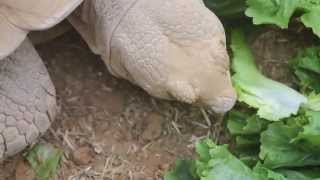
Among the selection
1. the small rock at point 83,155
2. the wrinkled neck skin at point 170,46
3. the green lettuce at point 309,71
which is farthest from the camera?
the green lettuce at point 309,71

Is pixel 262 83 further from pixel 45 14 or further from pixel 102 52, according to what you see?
pixel 45 14

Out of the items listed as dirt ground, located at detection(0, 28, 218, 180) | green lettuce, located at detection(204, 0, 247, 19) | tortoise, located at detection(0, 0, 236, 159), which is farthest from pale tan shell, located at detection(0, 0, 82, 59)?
green lettuce, located at detection(204, 0, 247, 19)

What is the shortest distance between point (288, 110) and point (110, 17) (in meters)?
0.54

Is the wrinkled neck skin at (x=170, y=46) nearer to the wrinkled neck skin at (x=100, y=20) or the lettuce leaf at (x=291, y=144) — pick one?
the wrinkled neck skin at (x=100, y=20)

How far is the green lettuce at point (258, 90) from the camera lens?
242 centimetres

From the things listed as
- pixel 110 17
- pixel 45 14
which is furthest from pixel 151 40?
pixel 45 14

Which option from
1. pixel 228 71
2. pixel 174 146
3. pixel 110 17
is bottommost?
pixel 174 146

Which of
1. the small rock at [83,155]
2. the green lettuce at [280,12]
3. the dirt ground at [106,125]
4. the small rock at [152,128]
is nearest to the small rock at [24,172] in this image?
the dirt ground at [106,125]

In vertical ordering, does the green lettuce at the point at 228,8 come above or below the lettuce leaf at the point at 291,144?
above

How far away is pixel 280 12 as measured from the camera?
2471 millimetres

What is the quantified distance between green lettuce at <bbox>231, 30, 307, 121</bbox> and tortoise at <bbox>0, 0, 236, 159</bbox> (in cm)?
13

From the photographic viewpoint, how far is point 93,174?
235cm

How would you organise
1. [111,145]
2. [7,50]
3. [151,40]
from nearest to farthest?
[7,50]
[151,40]
[111,145]

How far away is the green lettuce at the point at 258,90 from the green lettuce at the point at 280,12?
11 centimetres
